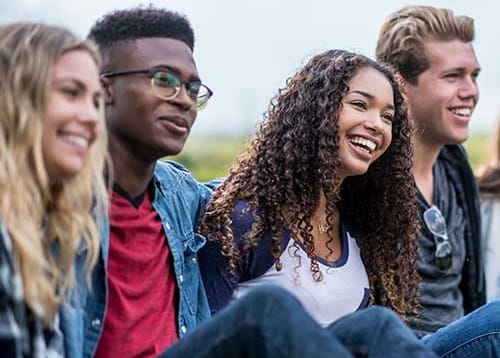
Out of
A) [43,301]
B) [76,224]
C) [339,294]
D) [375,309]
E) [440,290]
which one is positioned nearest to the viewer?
[43,301]

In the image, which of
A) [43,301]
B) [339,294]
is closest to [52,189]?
[43,301]

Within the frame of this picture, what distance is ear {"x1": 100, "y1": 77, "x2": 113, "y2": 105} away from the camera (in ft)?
9.22

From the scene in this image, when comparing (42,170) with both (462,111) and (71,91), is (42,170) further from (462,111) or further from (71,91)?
(462,111)

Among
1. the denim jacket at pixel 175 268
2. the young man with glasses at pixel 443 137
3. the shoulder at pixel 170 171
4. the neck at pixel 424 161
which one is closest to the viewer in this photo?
the denim jacket at pixel 175 268

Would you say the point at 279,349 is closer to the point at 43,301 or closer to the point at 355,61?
the point at 43,301

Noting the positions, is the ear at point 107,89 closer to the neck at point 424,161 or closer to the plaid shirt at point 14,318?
the plaid shirt at point 14,318

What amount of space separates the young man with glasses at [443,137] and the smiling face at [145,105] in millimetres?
1382

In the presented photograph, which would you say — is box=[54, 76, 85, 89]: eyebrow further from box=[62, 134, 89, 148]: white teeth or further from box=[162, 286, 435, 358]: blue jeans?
box=[162, 286, 435, 358]: blue jeans

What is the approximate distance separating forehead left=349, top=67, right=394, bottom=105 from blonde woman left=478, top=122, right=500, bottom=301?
1.35m

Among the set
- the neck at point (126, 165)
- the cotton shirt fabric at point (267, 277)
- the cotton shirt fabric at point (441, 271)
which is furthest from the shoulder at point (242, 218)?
the cotton shirt fabric at point (441, 271)

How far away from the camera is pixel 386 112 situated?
328 centimetres

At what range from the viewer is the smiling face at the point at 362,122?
3.21 meters

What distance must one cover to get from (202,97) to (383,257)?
812mm

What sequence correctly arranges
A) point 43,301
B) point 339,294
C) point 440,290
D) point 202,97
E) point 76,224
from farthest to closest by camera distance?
point 440,290 → point 339,294 → point 202,97 → point 76,224 → point 43,301
